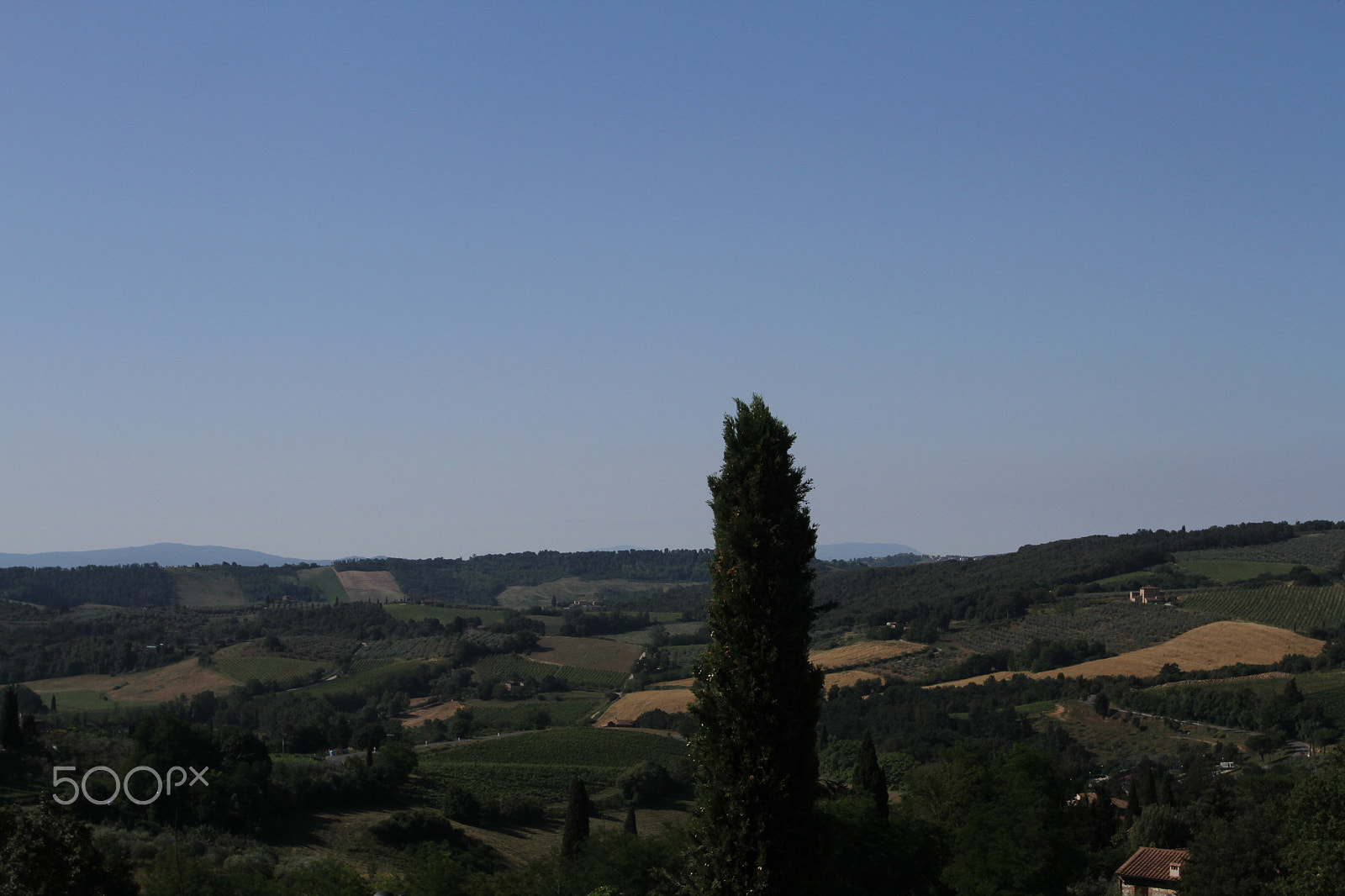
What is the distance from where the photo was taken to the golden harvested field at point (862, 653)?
131 meters

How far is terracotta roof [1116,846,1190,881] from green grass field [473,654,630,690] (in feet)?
296

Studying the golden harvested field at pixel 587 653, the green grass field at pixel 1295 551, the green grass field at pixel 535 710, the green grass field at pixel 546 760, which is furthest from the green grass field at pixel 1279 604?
the golden harvested field at pixel 587 653

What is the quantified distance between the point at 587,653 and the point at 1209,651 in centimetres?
8313

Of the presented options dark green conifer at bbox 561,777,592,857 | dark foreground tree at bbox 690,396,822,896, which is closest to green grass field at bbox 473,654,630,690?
dark green conifer at bbox 561,777,592,857

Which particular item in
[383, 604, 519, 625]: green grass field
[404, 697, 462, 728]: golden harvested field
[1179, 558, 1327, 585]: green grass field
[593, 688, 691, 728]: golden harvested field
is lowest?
[404, 697, 462, 728]: golden harvested field

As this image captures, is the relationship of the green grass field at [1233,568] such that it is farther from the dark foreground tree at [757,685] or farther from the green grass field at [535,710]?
the dark foreground tree at [757,685]

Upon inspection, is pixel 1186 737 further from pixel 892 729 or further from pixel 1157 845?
pixel 1157 845

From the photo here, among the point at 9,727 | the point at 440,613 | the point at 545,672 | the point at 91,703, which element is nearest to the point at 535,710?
the point at 545,672

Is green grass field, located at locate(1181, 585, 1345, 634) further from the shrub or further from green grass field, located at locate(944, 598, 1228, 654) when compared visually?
the shrub

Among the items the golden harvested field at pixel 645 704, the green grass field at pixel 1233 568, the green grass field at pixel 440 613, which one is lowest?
the golden harvested field at pixel 645 704

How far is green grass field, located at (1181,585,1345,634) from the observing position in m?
112

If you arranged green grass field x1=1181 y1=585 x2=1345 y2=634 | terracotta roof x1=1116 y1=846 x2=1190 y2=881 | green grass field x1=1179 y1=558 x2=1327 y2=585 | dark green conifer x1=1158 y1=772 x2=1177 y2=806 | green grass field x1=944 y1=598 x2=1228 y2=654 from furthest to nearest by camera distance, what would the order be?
green grass field x1=1179 y1=558 x2=1327 y2=585, green grass field x1=944 y1=598 x2=1228 y2=654, green grass field x1=1181 y1=585 x2=1345 y2=634, dark green conifer x1=1158 y1=772 x2=1177 y2=806, terracotta roof x1=1116 y1=846 x2=1190 y2=881

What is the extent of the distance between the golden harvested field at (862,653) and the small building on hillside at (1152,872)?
250 ft

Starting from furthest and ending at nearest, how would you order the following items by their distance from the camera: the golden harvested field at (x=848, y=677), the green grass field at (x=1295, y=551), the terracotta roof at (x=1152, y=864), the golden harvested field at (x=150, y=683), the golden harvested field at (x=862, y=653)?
1. the green grass field at (x=1295, y=551)
2. the golden harvested field at (x=862, y=653)
3. the golden harvested field at (x=150, y=683)
4. the golden harvested field at (x=848, y=677)
5. the terracotta roof at (x=1152, y=864)
